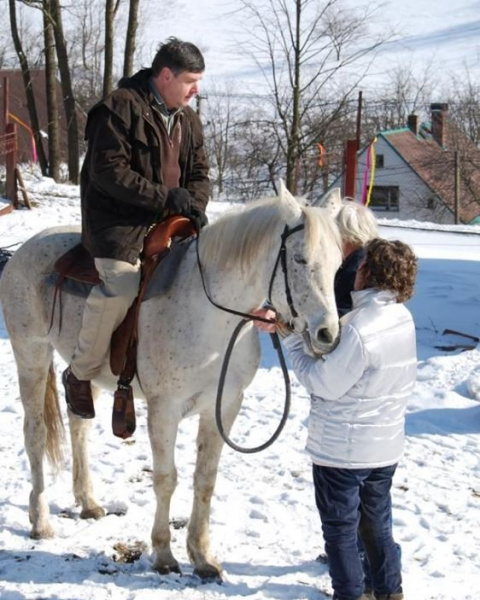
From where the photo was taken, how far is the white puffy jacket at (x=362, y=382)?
9.80 feet

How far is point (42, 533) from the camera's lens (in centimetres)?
411

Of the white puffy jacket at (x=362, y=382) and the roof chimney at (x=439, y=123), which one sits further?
the roof chimney at (x=439, y=123)

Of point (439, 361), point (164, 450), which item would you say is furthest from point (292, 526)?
point (439, 361)

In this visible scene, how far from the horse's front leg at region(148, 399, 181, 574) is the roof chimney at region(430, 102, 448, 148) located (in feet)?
132

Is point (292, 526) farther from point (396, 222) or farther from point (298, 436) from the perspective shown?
point (396, 222)

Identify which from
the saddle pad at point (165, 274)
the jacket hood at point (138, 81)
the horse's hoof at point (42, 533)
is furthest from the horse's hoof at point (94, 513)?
the jacket hood at point (138, 81)

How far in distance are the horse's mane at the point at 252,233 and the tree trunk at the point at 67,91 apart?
18.0 metres

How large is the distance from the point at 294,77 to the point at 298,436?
51.9 ft

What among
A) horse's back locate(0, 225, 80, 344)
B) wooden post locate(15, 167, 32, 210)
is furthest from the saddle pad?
wooden post locate(15, 167, 32, 210)

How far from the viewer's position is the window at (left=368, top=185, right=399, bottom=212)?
4078 cm

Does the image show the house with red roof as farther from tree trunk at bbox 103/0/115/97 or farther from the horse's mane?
the horse's mane

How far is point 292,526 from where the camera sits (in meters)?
4.26

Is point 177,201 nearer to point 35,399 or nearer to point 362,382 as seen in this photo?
point 362,382

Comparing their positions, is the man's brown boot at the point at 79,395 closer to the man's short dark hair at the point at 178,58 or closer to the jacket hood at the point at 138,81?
the jacket hood at the point at 138,81
